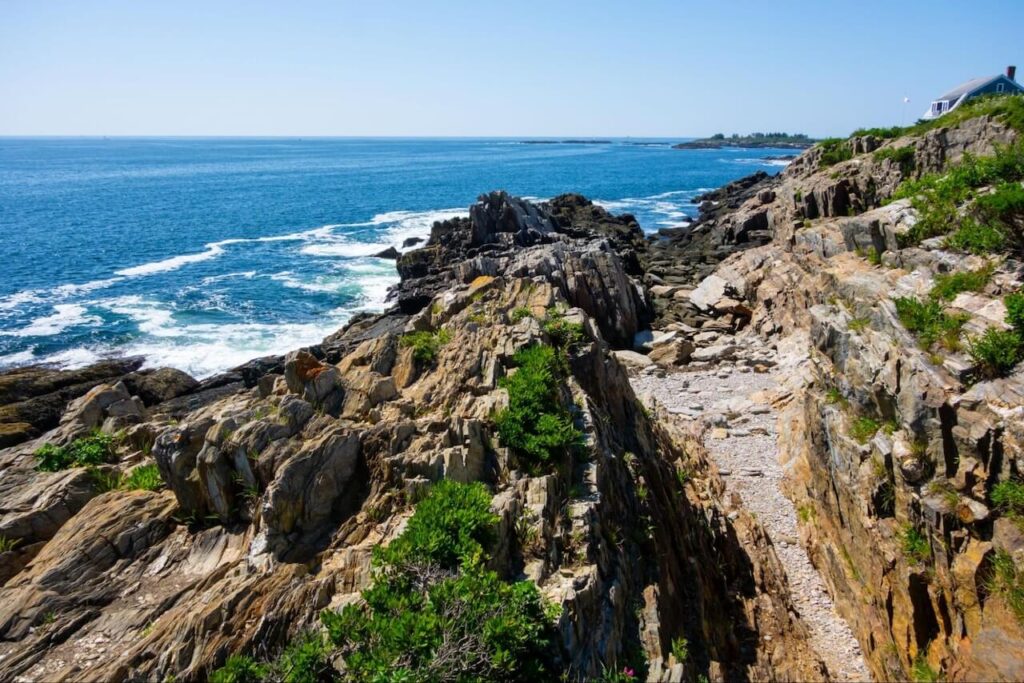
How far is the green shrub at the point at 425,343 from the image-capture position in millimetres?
15945

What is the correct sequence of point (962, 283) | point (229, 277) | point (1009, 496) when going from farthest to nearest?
point (229, 277) < point (962, 283) < point (1009, 496)

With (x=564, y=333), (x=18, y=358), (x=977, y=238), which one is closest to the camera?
(x=977, y=238)

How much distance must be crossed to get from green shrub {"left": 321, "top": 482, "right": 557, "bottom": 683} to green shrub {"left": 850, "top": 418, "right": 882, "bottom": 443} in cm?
1197

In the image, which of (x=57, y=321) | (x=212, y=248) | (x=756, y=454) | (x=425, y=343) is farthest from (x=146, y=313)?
(x=756, y=454)

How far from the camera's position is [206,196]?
334 feet

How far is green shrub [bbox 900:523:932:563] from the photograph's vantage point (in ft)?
44.9

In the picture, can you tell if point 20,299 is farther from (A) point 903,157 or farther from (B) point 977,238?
(A) point 903,157

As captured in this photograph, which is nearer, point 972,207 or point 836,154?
point 972,207

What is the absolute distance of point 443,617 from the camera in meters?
8.20

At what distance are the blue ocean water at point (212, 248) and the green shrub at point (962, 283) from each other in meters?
33.0

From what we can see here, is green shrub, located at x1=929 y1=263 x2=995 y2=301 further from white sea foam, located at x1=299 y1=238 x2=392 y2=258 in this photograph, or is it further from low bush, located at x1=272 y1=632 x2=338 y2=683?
white sea foam, located at x1=299 y1=238 x2=392 y2=258

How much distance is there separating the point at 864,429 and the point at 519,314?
10.4 meters

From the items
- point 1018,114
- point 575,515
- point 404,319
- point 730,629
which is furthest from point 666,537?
point 1018,114

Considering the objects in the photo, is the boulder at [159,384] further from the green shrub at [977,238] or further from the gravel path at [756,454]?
the green shrub at [977,238]
